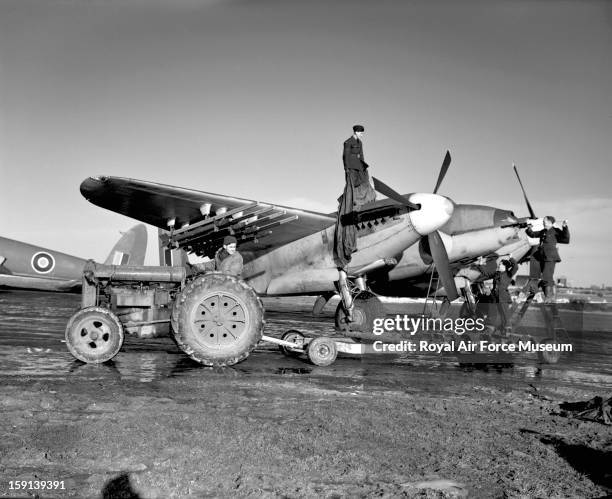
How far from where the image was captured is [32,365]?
336 inches

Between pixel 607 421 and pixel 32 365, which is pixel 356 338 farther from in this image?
pixel 32 365

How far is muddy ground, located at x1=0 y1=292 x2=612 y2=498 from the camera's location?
367 cm

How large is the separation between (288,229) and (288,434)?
7.07 meters

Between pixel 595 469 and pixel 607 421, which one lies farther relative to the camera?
pixel 607 421

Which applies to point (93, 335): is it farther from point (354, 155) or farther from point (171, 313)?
point (354, 155)

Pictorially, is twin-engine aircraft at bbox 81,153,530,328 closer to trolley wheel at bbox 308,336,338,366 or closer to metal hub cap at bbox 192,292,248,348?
trolley wheel at bbox 308,336,338,366

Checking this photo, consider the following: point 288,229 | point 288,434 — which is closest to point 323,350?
point 288,229

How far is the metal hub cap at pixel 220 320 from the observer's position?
805 centimetres


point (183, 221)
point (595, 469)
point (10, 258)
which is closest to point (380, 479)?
point (595, 469)

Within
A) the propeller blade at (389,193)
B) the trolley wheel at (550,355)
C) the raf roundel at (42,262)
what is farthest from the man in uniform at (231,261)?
the raf roundel at (42,262)

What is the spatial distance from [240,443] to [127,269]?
5.29 metres

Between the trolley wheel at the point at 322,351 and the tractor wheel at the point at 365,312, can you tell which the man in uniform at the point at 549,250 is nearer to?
the tractor wheel at the point at 365,312

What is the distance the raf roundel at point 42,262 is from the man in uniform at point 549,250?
25.1 m

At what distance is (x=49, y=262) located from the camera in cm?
2816
